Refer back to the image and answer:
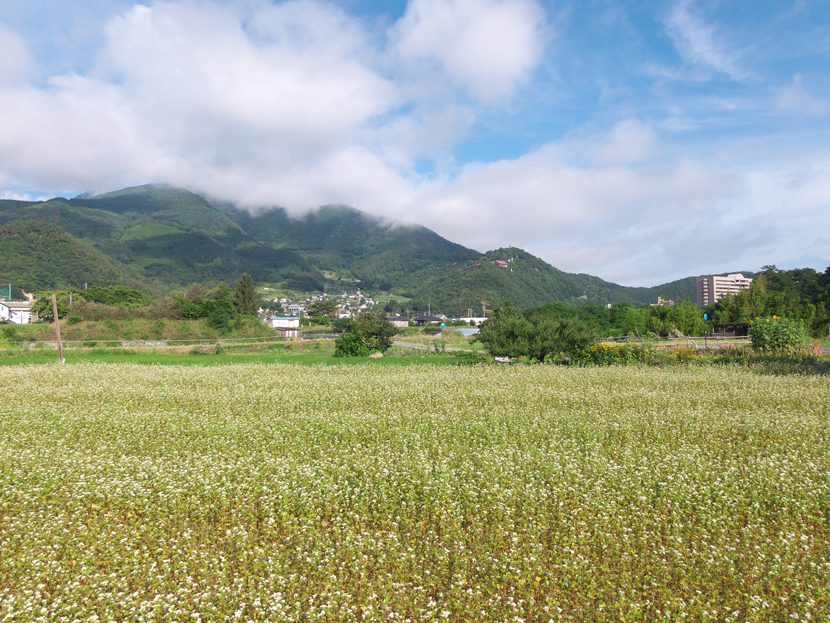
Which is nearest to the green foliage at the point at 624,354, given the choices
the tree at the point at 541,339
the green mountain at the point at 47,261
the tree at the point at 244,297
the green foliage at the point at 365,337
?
the tree at the point at 541,339

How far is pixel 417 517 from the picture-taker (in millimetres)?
6531

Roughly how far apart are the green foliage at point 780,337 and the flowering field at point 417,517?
704 inches

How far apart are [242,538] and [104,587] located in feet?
4.60

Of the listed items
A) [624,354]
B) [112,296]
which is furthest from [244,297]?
[624,354]

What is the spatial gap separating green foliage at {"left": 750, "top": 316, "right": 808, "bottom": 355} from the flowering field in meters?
17.9

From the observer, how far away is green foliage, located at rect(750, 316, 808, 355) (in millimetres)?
26812

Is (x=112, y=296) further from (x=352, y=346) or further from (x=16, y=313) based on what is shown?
(x=352, y=346)

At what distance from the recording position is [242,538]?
5.89 m

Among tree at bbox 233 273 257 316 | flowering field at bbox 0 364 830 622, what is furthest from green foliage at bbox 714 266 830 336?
tree at bbox 233 273 257 316

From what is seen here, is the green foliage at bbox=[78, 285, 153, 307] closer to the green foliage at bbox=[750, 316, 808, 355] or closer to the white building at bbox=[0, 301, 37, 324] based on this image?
the white building at bbox=[0, 301, 37, 324]

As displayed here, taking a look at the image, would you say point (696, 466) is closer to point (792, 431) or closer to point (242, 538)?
point (792, 431)

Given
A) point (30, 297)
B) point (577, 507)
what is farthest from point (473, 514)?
point (30, 297)

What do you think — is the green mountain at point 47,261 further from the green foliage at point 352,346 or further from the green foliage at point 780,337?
the green foliage at point 780,337

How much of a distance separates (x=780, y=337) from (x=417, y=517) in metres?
28.6
